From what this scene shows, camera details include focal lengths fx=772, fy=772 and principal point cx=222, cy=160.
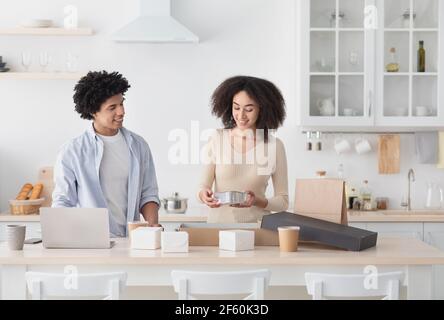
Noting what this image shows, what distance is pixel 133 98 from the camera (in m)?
5.11

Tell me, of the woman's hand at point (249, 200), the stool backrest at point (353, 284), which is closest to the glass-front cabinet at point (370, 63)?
the woman's hand at point (249, 200)

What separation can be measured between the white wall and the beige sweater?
1.58 meters

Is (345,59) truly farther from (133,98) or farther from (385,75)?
(133,98)

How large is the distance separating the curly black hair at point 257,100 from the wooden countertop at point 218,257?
2.91ft

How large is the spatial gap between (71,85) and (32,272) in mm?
2655

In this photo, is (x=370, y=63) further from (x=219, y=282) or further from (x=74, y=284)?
(x=74, y=284)

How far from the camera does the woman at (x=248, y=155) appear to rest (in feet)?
11.5

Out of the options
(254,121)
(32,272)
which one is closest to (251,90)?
(254,121)

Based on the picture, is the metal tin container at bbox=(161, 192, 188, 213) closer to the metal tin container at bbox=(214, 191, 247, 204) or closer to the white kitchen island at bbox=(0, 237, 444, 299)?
the metal tin container at bbox=(214, 191, 247, 204)

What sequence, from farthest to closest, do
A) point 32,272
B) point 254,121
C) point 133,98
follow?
point 133,98 < point 254,121 < point 32,272

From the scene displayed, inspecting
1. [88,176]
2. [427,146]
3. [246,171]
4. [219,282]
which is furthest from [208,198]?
[427,146]

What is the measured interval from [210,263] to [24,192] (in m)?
2.54

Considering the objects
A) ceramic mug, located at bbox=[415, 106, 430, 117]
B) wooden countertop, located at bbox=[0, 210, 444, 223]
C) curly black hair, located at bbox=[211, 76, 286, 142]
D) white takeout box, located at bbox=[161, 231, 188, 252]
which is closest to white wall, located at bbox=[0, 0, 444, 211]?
wooden countertop, located at bbox=[0, 210, 444, 223]

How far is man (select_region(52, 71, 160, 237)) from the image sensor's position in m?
3.34
